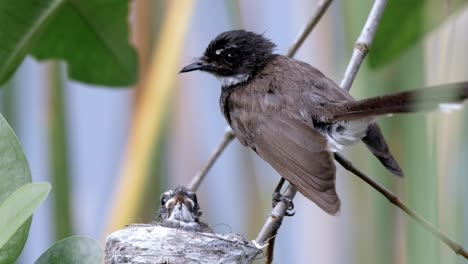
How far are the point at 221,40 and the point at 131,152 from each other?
0.60m

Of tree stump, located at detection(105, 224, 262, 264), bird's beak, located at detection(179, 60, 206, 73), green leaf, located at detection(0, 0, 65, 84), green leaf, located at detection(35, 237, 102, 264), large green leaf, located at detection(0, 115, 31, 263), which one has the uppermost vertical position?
green leaf, located at detection(0, 0, 65, 84)

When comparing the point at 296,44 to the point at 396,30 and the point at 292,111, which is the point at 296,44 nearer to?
the point at 292,111

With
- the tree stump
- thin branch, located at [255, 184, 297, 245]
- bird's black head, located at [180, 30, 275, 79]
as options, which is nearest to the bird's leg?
thin branch, located at [255, 184, 297, 245]

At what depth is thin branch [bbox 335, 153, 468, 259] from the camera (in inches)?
55.9

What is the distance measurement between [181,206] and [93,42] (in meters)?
0.64

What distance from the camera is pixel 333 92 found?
108 inches

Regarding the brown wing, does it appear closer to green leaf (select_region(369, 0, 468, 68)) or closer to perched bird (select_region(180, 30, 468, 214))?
perched bird (select_region(180, 30, 468, 214))

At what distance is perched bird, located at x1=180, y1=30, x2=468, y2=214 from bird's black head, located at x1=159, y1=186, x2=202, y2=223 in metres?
0.29

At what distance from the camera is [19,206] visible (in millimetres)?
1302

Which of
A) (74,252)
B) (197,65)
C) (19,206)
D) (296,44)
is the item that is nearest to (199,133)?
(197,65)

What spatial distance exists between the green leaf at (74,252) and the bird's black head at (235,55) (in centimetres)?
176

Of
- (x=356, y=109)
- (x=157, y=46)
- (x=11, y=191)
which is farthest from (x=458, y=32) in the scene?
(x=157, y=46)

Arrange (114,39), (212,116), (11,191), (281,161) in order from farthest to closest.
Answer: (212,116) → (114,39) → (281,161) → (11,191)

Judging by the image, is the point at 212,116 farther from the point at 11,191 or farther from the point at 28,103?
the point at 11,191
